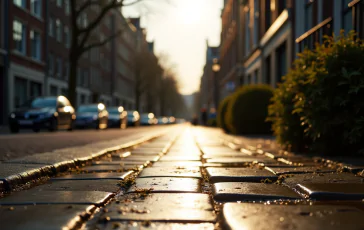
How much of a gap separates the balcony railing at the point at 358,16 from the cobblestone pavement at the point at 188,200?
4105 millimetres

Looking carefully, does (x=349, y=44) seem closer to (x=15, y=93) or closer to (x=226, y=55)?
(x=15, y=93)

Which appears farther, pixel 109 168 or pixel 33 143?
pixel 33 143

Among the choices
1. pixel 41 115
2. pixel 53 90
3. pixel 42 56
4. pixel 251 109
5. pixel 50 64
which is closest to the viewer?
pixel 251 109

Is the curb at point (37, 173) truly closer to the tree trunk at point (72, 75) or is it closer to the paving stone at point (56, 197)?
the paving stone at point (56, 197)

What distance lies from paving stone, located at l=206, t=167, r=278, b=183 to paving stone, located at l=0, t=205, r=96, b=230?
5.42 ft

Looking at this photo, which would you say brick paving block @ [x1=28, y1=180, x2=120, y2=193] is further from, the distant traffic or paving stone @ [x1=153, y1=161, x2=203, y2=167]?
the distant traffic

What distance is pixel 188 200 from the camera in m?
3.05

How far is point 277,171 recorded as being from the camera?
4641mm

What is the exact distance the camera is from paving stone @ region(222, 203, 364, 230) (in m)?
2.28

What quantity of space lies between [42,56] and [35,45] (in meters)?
1.18

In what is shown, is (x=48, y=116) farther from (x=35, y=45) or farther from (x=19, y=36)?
(x=35, y=45)

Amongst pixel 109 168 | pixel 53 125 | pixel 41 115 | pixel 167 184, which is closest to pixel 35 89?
pixel 53 125

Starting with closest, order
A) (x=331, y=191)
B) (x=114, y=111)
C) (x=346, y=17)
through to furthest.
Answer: (x=331, y=191) → (x=346, y=17) → (x=114, y=111)

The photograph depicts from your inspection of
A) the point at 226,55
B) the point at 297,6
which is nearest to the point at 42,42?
the point at 226,55
